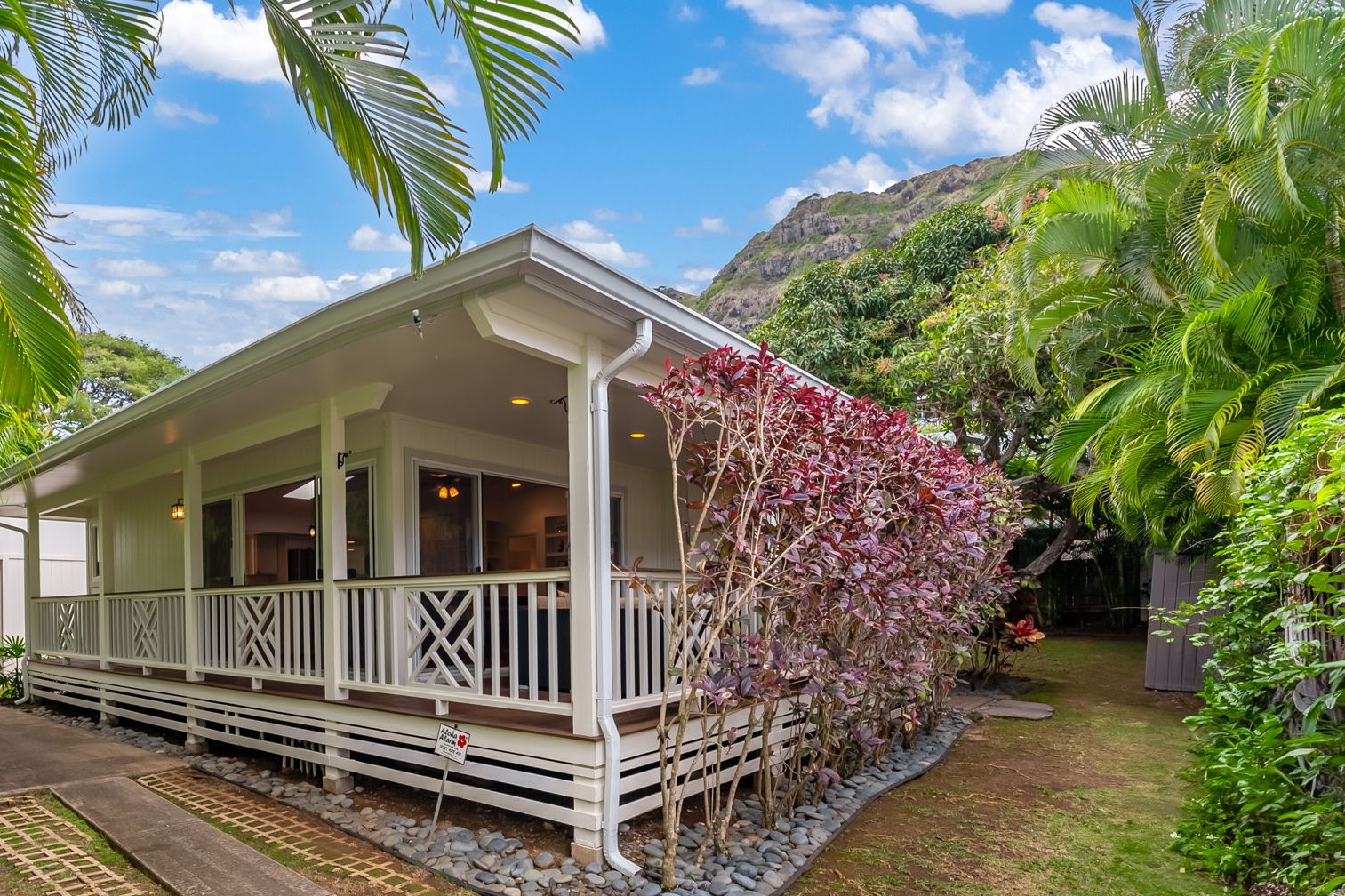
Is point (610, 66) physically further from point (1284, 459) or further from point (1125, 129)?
point (1284, 459)

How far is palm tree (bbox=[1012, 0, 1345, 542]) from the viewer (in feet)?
19.9

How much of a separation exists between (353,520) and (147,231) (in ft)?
107

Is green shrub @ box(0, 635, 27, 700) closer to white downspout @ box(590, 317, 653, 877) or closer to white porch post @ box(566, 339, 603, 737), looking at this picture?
white porch post @ box(566, 339, 603, 737)

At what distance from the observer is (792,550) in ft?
13.7

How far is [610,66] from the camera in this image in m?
32.8

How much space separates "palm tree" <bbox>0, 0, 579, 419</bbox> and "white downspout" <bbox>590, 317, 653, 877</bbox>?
1141mm

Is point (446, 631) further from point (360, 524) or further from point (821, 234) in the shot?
point (821, 234)

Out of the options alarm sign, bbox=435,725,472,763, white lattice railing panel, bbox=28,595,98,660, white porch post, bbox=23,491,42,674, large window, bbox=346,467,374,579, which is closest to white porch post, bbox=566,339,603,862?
alarm sign, bbox=435,725,472,763

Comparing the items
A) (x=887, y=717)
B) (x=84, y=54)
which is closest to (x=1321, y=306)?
(x=887, y=717)

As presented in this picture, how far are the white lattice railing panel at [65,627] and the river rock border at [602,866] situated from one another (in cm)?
482

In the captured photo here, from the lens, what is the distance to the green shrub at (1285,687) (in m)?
3.07

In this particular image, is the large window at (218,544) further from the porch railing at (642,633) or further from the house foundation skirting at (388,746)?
the porch railing at (642,633)

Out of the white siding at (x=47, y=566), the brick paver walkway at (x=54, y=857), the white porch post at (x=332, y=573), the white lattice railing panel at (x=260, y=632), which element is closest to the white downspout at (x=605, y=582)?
the brick paver walkway at (x=54, y=857)

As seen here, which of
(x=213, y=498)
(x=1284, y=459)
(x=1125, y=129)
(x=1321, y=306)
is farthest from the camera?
(x=213, y=498)
